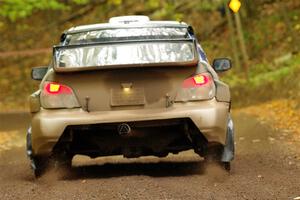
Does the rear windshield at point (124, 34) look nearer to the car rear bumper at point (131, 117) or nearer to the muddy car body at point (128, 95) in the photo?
the muddy car body at point (128, 95)

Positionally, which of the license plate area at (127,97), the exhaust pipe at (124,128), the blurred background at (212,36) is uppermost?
the license plate area at (127,97)

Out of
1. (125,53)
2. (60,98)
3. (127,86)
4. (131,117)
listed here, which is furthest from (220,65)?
(60,98)

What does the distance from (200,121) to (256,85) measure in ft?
45.0

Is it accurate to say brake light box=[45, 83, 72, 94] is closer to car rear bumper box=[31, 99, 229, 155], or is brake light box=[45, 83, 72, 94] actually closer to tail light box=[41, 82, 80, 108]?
tail light box=[41, 82, 80, 108]

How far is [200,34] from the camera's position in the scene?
86.2 feet

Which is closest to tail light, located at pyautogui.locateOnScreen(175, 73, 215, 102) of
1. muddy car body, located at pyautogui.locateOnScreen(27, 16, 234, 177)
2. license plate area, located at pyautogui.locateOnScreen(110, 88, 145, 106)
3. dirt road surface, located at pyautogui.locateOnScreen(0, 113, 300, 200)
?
muddy car body, located at pyautogui.locateOnScreen(27, 16, 234, 177)

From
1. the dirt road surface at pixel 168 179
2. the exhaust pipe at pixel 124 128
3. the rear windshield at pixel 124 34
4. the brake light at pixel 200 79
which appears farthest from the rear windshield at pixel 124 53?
the dirt road surface at pixel 168 179

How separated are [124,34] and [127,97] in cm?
121

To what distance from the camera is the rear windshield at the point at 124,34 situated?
26.9 feet

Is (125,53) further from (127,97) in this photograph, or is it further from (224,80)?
(224,80)

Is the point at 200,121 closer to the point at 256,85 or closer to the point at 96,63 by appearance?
the point at 96,63

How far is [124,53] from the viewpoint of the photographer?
25.1ft

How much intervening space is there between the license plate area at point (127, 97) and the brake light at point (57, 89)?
1.47 ft

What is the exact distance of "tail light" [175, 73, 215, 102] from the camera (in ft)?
24.3
